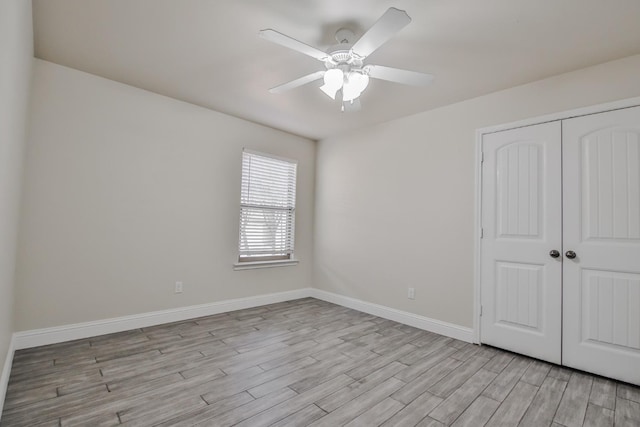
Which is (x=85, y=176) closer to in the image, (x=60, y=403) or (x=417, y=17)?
(x=60, y=403)

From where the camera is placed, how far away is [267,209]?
4348mm

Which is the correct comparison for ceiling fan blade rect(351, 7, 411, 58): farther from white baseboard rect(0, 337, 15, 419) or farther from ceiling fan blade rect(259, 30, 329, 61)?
white baseboard rect(0, 337, 15, 419)

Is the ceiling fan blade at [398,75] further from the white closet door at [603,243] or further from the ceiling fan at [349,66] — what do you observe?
the white closet door at [603,243]

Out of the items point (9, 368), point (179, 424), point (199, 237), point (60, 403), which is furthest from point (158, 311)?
point (179, 424)

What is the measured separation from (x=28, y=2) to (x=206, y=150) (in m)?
1.97

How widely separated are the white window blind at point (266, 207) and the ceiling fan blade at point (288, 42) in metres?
2.28

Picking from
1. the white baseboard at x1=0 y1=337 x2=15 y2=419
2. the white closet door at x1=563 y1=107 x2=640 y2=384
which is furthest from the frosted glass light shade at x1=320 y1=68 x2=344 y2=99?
the white baseboard at x1=0 y1=337 x2=15 y2=419

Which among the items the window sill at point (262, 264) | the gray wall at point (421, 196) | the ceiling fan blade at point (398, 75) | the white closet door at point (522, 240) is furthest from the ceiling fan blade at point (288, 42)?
the window sill at point (262, 264)

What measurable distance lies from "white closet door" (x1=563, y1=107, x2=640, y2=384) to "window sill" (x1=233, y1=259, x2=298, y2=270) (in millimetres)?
3213

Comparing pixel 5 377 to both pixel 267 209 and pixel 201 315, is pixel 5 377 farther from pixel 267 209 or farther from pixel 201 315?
pixel 267 209

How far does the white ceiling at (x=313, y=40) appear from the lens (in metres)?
1.94

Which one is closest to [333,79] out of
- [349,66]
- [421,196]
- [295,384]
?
[349,66]

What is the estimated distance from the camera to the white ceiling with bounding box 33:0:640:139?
1937 mm

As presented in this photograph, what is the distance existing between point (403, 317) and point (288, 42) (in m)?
3.13
